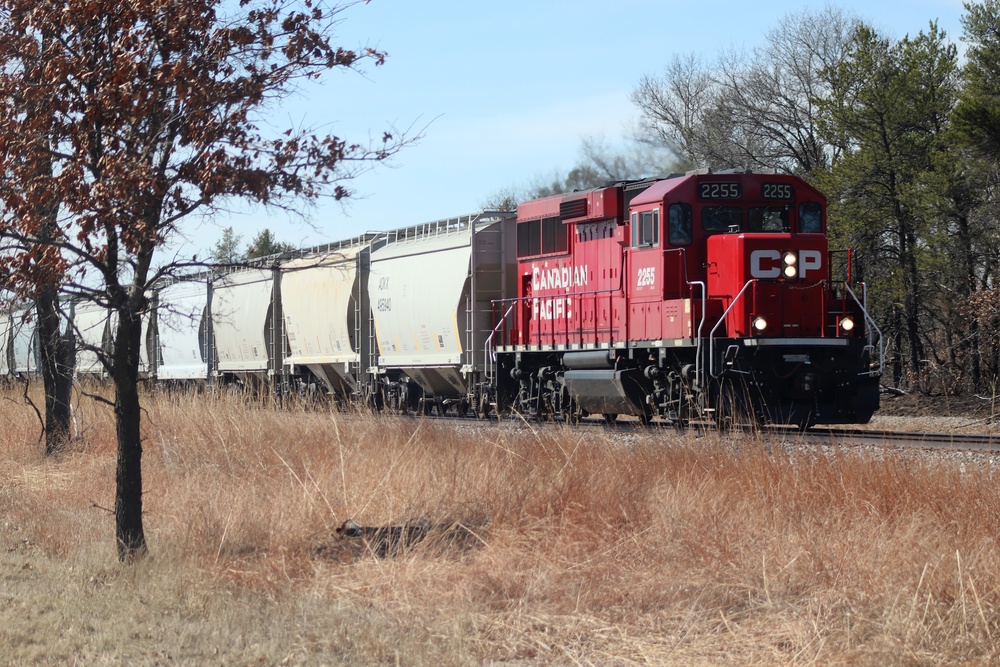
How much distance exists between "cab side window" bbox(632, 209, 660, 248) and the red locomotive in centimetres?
2

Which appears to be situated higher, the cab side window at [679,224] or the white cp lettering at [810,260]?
the cab side window at [679,224]

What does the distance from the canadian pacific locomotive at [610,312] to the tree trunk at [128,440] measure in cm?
283

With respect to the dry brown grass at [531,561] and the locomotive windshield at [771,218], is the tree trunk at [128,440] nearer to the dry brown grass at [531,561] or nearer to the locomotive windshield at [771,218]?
the dry brown grass at [531,561]

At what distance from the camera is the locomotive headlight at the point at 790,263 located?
589 inches

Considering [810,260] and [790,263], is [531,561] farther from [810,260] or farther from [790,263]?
[810,260]

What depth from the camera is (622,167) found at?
177ft

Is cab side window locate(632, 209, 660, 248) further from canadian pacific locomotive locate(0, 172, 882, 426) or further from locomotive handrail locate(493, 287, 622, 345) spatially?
locomotive handrail locate(493, 287, 622, 345)

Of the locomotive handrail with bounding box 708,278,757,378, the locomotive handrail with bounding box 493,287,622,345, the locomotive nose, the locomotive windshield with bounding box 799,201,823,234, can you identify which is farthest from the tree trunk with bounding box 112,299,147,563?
the locomotive windshield with bounding box 799,201,823,234

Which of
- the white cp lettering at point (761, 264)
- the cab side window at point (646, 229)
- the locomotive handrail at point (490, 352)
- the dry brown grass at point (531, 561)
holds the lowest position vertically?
the dry brown grass at point (531, 561)

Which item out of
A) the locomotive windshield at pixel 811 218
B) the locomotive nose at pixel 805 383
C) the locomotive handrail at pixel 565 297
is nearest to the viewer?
the locomotive nose at pixel 805 383

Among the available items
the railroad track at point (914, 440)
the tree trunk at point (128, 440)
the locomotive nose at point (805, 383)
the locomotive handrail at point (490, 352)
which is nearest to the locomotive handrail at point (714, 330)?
the locomotive nose at point (805, 383)

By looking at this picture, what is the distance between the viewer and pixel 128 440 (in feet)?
26.2

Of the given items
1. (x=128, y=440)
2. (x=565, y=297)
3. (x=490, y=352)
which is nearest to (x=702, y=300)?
(x=565, y=297)

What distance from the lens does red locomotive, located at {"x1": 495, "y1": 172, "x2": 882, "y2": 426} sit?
48.2 feet
